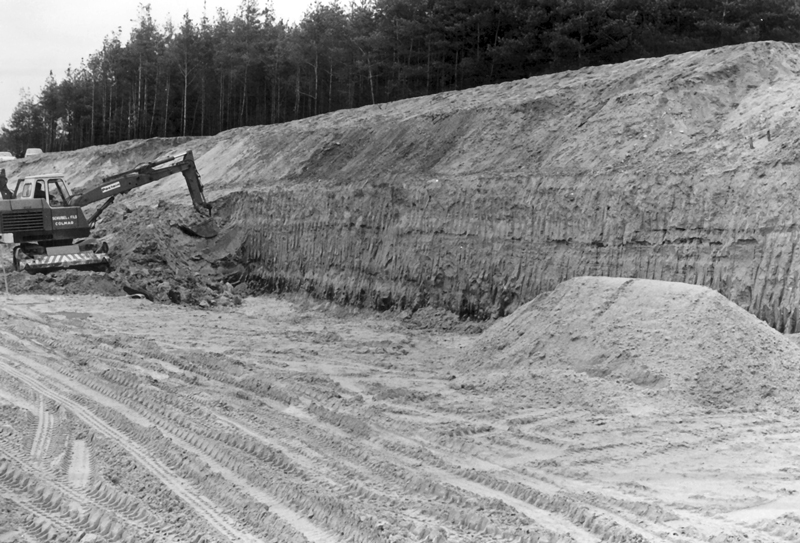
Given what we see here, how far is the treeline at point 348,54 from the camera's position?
24.1 metres

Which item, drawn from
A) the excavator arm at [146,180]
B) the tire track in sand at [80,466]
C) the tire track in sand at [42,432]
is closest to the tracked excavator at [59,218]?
the excavator arm at [146,180]

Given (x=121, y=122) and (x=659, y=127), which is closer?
(x=659, y=127)

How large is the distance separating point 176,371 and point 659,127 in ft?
28.2

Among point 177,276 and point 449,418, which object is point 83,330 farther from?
point 449,418

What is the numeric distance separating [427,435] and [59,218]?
13.4 metres

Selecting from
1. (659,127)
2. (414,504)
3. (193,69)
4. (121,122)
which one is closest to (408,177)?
(659,127)

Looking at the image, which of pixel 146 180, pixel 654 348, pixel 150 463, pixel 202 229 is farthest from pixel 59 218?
pixel 654 348

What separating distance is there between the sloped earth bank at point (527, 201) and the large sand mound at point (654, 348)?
5.44ft

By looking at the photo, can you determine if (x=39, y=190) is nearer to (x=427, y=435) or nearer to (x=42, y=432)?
(x=42, y=432)

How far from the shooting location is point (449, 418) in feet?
26.0

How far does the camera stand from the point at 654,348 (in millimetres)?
8328

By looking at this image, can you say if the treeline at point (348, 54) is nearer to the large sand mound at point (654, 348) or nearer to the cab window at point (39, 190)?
the cab window at point (39, 190)

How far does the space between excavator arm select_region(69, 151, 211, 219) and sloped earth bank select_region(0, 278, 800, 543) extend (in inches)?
308

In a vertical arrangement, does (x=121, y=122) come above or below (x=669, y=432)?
above
